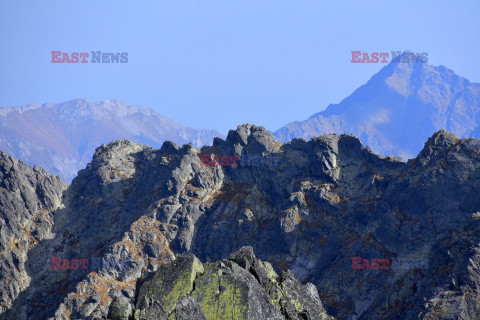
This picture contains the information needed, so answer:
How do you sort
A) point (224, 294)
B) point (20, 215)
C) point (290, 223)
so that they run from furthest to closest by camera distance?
point (20, 215), point (290, 223), point (224, 294)

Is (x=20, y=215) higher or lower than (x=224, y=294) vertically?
higher

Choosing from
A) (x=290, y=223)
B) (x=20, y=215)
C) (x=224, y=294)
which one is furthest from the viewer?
(x=20, y=215)

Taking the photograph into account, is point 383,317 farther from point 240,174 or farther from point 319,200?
point 240,174

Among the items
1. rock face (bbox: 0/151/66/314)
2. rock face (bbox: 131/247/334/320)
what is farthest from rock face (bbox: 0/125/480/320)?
rock face (bbox: 131/247/334/320)

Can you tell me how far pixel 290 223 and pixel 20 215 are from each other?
2135 inches

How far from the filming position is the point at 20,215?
107 meters

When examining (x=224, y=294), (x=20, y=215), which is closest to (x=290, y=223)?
(x=20, y=215)

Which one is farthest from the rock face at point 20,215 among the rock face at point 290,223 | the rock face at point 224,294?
the rock face at point 224,294

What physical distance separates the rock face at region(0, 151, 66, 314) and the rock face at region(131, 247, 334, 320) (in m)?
78.8

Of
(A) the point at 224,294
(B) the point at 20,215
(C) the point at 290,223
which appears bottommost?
(A) the point at 224,294

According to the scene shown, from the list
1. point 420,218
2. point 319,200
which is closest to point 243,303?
point 420,218

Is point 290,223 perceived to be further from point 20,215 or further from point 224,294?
point 224,294

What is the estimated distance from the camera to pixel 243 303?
79.2ft

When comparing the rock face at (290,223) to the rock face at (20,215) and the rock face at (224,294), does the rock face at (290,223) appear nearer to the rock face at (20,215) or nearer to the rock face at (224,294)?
the rock face at (20,215)
